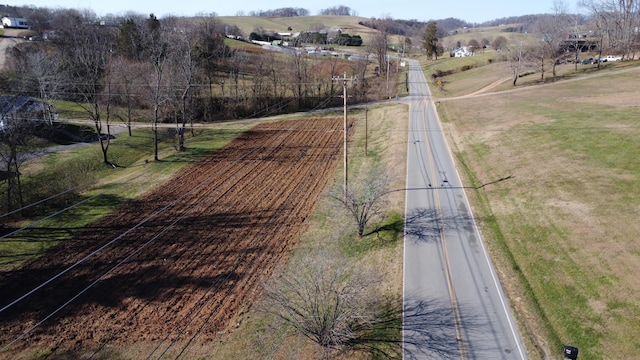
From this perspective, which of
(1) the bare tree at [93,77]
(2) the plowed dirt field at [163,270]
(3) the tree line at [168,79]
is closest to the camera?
(2) the plowed dirt field at [163,270]

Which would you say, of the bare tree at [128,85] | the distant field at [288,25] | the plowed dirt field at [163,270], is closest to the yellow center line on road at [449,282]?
the plowed dirt field at [163,270]

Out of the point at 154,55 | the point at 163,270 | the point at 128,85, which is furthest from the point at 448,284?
the point at 128,85

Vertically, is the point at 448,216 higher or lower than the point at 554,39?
lower

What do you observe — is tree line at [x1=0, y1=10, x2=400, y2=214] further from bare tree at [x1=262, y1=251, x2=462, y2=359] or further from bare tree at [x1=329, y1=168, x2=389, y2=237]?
bare tree at [x1=262, y1=251, x2=462, y2=359]

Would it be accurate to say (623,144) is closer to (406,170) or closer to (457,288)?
(406,170)

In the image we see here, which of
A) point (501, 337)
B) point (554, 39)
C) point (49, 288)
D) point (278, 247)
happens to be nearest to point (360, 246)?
point (278, 247)

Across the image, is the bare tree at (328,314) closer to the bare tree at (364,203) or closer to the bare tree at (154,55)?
the bare tree at (364,203)

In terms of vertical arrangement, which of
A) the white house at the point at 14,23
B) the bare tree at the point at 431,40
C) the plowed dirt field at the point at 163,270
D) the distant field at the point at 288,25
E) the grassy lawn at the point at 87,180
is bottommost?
the plowed dirt field at the point at 163,270

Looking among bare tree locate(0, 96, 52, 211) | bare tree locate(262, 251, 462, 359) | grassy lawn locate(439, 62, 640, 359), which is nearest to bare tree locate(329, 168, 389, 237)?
bare tree locate(262, 251, 462, 359)
